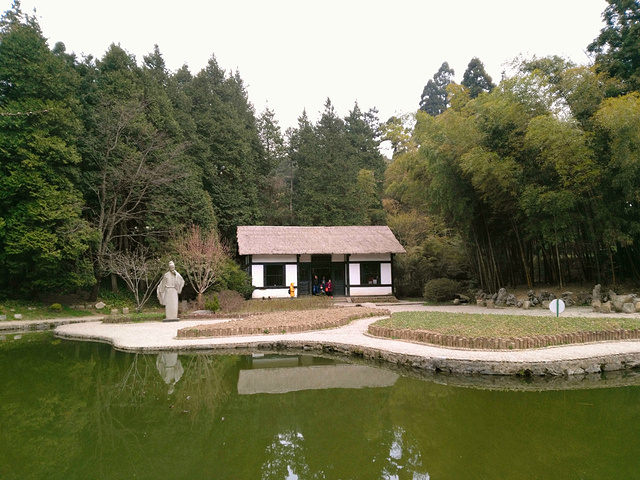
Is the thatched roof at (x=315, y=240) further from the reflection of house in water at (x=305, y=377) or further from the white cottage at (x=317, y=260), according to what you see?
the reflection of house in water at (x=305, y=377)

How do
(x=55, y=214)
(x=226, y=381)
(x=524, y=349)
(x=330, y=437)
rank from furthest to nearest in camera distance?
(x=55, y=214), (x=524, y=349), (x=226, y=381), (x=330, y=437)

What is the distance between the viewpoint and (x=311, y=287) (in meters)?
21.4

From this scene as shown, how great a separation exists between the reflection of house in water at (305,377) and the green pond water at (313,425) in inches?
1.3

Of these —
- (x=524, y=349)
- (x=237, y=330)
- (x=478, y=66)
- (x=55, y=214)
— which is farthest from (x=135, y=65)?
(x=478, y=66)

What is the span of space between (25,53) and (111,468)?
19.3 m

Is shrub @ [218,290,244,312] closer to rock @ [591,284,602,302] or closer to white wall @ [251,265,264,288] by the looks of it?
white wall @ [251,265,264,288]

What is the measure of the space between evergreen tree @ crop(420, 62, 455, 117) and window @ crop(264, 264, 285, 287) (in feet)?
108

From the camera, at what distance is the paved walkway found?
260 inches

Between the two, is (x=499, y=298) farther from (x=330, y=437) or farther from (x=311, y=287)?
(x=330, y=437)

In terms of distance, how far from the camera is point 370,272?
21938 millimetres

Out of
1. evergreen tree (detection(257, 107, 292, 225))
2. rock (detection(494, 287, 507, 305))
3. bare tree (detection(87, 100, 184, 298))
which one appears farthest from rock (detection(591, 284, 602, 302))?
evergreen tree (detection(257, 107, 292, 225))

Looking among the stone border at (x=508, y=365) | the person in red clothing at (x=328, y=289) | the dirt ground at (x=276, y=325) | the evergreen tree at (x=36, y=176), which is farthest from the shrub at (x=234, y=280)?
the stone border at (x=508, y=365)

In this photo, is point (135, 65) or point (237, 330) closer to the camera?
point (237, 330)

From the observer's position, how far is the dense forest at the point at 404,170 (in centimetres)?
1311
